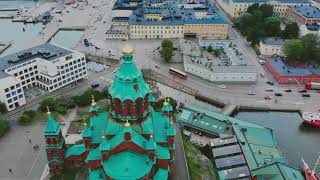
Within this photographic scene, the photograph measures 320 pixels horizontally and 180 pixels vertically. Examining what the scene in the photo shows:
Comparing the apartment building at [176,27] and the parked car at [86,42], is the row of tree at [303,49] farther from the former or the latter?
the parked car at [86,42]

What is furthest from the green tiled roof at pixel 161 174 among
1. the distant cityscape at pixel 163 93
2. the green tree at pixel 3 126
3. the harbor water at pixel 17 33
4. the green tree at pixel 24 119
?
the harbor water at pixel 17 33

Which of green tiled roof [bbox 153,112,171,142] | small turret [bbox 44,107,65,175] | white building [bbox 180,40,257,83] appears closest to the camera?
green tiled roof [bbox 153,112,171,142]

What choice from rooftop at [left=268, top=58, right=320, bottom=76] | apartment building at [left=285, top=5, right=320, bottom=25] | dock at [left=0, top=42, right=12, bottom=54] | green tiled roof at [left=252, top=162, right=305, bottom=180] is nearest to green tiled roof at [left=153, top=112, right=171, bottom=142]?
green tiled roof at [left=252, top=162, right=305, bottom=180]

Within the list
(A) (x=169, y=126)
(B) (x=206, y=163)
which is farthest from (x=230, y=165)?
(A) (x=169, y=126)

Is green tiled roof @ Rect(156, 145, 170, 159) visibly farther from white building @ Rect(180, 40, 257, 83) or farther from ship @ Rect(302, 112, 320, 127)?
white building @ Rect(180, 40, 257, 83)

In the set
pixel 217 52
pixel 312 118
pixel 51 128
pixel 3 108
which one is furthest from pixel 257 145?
pixel 3 108

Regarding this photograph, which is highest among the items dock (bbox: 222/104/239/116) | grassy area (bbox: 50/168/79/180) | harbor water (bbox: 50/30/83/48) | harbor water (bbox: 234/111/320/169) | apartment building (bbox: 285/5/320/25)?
apartment building (bbox: 285/5/320/25)
